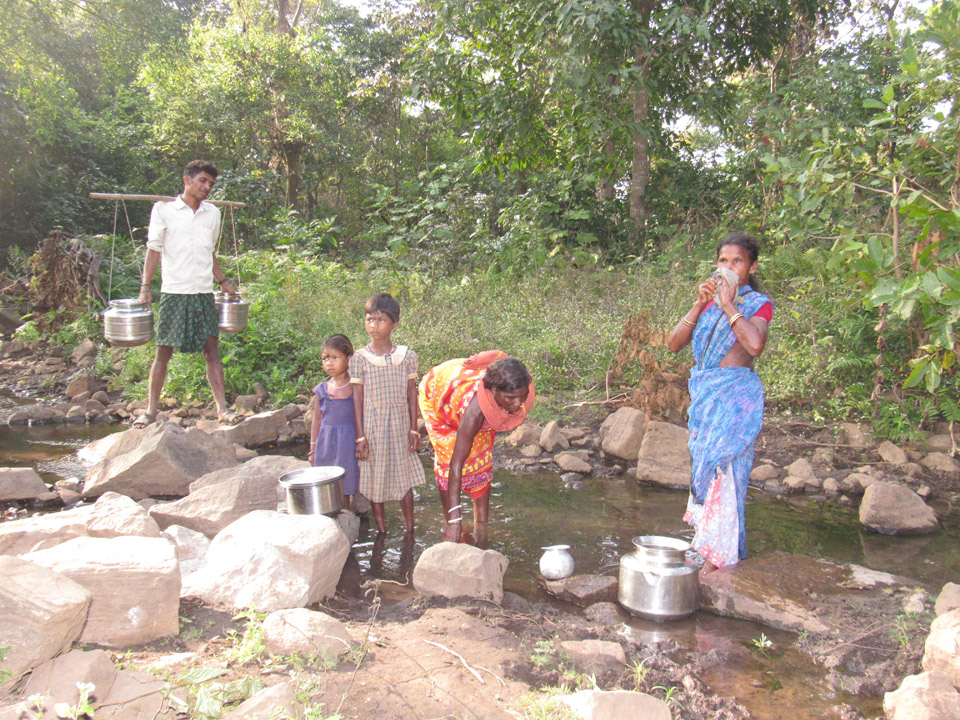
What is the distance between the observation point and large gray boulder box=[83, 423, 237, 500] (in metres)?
5.02

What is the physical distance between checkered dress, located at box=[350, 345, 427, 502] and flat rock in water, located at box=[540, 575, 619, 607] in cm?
119

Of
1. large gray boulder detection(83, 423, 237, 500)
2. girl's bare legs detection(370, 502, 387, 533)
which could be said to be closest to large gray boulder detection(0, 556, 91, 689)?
girl's bare legs detection(370, 502, 387, 533)

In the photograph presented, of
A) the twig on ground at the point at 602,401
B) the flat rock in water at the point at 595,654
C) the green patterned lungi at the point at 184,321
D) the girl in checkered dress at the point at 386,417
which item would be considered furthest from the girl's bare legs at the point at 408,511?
the twig on ground at the point at 602,401

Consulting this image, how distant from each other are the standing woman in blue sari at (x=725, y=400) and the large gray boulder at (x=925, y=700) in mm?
1213

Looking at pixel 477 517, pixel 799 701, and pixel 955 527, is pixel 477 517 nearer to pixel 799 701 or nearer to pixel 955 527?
pixel 799 701

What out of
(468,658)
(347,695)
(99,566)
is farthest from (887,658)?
(99,566)

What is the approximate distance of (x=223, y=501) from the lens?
4227 mm

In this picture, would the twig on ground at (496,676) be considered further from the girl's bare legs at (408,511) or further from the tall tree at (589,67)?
the tall tree at (589,67)

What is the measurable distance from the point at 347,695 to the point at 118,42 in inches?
522

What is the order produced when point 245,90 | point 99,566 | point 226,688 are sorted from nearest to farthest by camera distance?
point 226,688 < point 99,566 < point 245,90

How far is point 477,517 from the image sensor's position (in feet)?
14.9

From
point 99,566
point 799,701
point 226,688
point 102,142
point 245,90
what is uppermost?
point 245,90

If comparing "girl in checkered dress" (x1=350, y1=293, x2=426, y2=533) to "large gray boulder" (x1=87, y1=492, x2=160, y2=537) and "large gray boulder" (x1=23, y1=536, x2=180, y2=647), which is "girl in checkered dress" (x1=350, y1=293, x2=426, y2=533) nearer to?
"large gray boulder" (x1=87, y1=492, x2=160, y2=537)

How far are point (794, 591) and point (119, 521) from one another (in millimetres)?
3330
